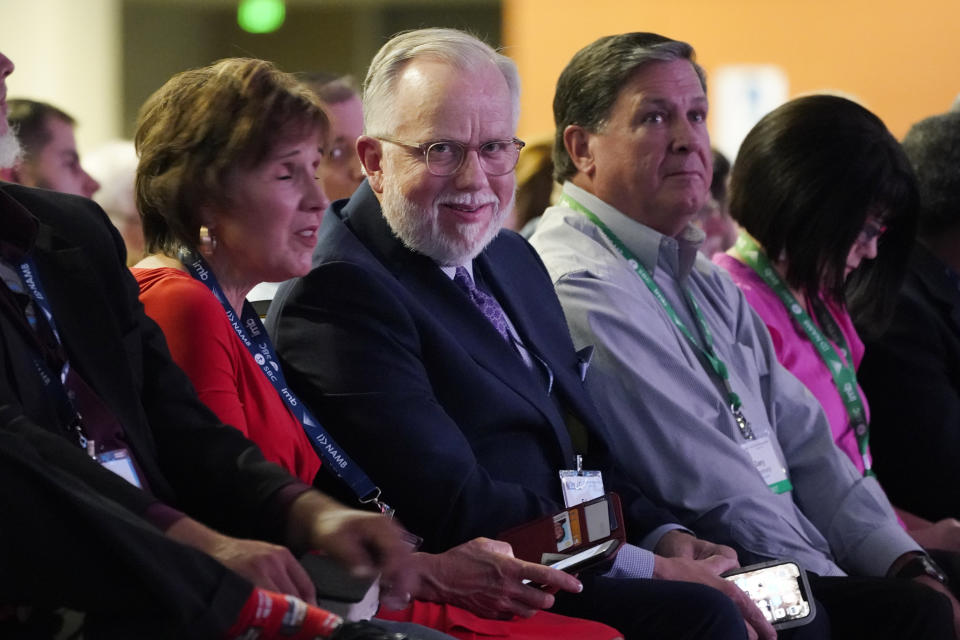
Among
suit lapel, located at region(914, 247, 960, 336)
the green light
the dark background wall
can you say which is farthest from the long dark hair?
the green light

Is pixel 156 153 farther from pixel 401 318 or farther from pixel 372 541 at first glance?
pixel 372 541

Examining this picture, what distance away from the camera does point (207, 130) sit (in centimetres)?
251

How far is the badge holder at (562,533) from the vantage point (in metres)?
2.40

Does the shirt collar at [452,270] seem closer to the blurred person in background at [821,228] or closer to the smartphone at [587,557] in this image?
the smartphone at [587,557]

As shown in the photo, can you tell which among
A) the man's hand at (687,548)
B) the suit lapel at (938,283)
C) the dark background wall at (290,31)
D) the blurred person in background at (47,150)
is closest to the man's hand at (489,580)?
the man's hand at (687,548)

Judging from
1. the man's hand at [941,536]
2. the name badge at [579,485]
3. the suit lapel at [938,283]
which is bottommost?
the man's hand at [941,536]

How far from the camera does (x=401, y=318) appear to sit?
8.86 feet

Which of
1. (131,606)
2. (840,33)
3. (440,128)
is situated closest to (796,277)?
(440,128)

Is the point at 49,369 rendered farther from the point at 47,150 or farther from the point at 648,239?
the point at 47,150

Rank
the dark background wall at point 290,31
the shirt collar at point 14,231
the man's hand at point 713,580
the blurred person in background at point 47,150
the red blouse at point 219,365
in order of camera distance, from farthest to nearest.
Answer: the dark background wall at point 290,31 → the blurred person in background at point 47,150 → the man's hand at point 713,580 → the red blouse at point 219,365 → the shirt collar at point 14,231

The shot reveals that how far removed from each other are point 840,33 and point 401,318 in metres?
8.01

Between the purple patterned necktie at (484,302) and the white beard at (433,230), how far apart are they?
4 centimetres

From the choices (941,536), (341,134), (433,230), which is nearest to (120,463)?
(433,230)

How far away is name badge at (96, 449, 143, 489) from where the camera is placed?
1937 millimetres
